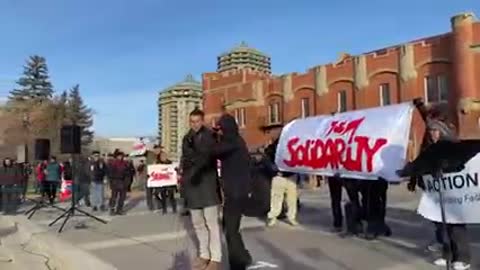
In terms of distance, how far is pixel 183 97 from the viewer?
8462cm

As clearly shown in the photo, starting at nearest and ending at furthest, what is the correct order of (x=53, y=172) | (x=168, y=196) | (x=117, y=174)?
(x=117, y=174) → (x=168, y=196) → (x=53, y=172)

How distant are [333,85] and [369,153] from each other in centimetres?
4142

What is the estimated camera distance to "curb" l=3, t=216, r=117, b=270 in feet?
27.0

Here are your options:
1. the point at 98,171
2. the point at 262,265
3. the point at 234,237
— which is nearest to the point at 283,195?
the point at 262,265

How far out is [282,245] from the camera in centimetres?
924

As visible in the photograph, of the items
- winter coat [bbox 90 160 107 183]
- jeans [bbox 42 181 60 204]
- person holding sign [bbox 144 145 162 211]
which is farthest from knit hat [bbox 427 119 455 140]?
jeans [bbox 42 181 60 204]

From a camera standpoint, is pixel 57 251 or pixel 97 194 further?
pixel 97 194

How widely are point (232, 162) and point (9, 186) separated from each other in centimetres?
1387

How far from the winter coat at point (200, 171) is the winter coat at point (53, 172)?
643 inches

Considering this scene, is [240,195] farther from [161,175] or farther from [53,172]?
[53,172]

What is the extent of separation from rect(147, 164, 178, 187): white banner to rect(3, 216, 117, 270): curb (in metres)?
3.83

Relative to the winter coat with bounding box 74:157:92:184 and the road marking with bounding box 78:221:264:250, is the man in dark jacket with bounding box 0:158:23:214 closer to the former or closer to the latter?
the winter coat with bounding box 74:157:92:184

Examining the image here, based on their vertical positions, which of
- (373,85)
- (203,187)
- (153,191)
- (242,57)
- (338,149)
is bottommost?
(153,191)

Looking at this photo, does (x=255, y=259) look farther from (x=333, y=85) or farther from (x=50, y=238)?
(x=333, y=85)
